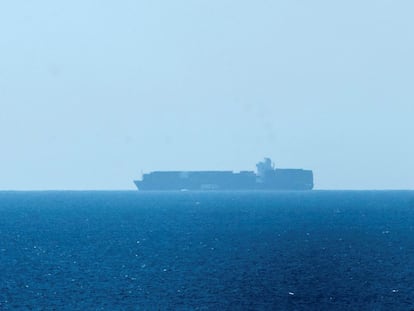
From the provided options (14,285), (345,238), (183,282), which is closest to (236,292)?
(183,282)

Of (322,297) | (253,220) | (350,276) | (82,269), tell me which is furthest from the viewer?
(253,220)

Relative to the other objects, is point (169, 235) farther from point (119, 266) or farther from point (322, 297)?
point (322, 297)

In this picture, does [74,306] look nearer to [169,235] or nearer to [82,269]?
[82,269]

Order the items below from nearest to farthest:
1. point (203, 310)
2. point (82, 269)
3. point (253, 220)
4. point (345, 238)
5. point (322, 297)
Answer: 1. point (203, 310)
2. point (322, 297)
3. point (82, 269)
4. point (345, 238)
5. point (253, 220)

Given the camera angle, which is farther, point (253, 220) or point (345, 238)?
point (253, 220)

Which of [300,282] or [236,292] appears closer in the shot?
[236,292]

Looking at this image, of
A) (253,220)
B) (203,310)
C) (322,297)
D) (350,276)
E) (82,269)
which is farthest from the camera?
(253,220)

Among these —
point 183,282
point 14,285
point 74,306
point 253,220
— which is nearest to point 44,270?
point 14,285

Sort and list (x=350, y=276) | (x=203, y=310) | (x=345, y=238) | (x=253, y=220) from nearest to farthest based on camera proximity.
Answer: (x=203, y=310) < (x=350, y=276) < (x=345, y=238) < (x=253, y=220)
